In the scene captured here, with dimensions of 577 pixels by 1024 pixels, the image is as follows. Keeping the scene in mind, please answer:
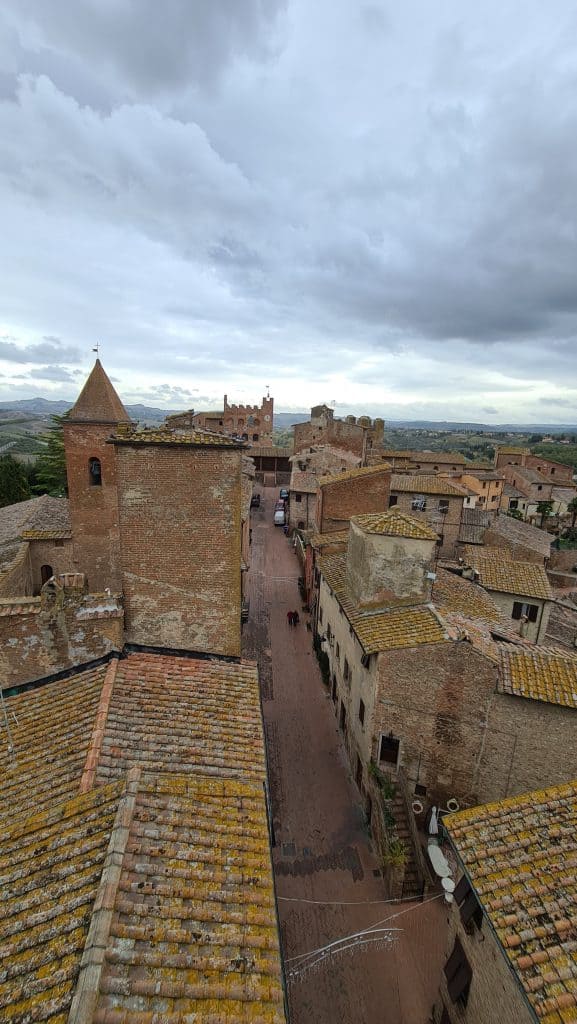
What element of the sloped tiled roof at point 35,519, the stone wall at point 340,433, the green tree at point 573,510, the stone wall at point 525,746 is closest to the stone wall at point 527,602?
the stone wall at point 525,746

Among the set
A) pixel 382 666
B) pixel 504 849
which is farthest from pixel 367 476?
pixel 504 849

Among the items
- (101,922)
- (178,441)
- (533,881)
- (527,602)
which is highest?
(178,441)

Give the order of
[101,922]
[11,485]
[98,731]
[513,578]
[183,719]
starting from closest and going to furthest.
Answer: [101,922]
[98,731]
[183,719]
[513,578]
[11,485]

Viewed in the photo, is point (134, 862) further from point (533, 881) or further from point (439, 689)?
point (439, 689)

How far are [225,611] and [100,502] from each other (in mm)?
10339

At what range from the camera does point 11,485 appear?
4197cm

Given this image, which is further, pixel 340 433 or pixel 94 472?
pixel 340 433

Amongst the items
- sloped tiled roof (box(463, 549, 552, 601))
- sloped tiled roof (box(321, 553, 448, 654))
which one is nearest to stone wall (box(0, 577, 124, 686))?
sloped tiled roof (box(321, 553, 448, 654))

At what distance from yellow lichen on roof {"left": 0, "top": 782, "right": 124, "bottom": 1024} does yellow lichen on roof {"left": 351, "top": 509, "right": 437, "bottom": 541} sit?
10.9 meters

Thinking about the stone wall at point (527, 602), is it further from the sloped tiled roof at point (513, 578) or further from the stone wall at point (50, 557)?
the stone wall at point (50, 557)

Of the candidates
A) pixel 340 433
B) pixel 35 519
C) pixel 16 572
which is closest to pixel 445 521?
pixel 340 433

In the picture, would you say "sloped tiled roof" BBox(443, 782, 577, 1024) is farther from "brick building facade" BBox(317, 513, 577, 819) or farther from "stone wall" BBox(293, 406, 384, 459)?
"stone wall" BBox(293, 406, 384, 459)

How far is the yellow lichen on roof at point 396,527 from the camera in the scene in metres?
14.9

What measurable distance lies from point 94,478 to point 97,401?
11.3ft
